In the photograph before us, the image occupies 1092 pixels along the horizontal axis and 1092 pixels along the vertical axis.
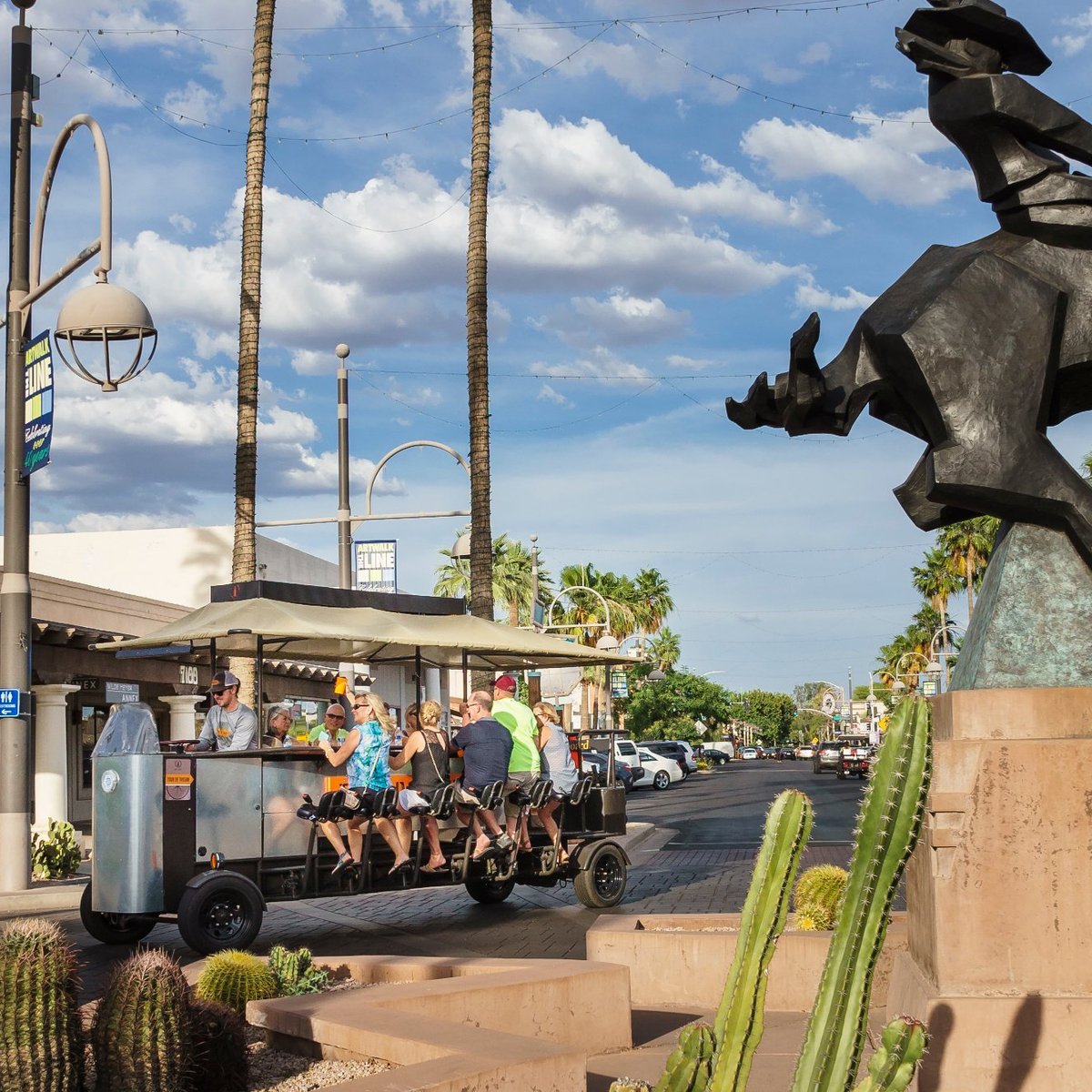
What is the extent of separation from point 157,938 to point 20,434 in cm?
576

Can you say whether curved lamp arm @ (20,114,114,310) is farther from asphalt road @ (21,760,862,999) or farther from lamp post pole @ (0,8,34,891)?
asphalt road @ (21,760,862,999)

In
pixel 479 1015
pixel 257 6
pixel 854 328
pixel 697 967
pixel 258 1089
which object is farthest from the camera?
pixel 257 6

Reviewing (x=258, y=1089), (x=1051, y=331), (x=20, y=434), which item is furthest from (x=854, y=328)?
(x=20, y=434)

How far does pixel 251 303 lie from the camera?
22547 mm

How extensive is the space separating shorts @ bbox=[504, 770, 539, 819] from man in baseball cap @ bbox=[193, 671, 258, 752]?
2.66m

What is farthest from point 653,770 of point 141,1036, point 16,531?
point 141,1036

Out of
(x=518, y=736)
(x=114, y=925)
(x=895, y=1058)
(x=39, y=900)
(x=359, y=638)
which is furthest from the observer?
(x=39, y=900)

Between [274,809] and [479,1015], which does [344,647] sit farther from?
[479,1015]

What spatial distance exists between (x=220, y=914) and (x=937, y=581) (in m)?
69.9

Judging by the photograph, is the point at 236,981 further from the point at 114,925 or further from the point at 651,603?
the point at 651,603

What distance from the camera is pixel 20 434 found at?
51.7 ft

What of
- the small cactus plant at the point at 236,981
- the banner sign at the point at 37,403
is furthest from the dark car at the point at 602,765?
the small cactus plant at the point at 236,981

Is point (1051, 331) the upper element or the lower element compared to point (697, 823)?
upper

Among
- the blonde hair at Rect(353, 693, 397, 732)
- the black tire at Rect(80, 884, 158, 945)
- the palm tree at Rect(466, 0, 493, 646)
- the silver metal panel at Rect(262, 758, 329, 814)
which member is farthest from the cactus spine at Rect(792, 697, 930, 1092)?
the palm tree at Rect(466, 0, 493, 646)
